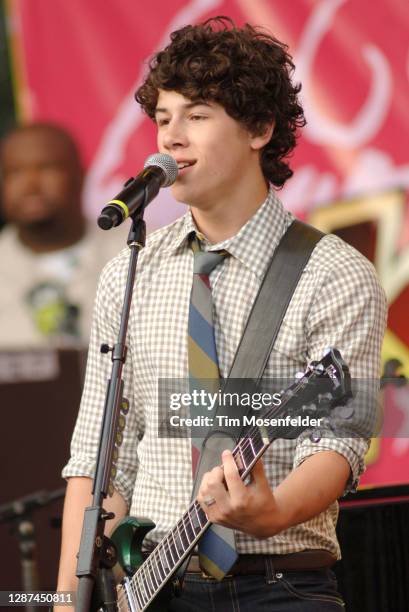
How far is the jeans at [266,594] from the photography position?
2.35 meters

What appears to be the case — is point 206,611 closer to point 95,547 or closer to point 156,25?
point 95,547

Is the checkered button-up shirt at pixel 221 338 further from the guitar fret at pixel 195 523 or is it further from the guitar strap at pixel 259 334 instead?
the guitar fret at pixel 195 523

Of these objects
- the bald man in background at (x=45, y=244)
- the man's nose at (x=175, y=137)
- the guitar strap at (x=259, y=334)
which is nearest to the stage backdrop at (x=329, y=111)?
the bald man in background at (x=45, y=244)

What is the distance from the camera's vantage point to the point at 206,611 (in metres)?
2.39

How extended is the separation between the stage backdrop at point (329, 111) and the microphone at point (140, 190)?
4.66 feet

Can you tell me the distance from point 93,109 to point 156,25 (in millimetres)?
427

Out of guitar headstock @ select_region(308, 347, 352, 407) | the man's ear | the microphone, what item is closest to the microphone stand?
the microphone

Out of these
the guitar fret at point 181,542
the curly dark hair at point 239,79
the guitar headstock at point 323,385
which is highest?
the curly dark hair at point 239,79

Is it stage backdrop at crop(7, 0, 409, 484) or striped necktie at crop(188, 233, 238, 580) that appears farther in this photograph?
stage backdrop at crop(7, 0, 409, 484)

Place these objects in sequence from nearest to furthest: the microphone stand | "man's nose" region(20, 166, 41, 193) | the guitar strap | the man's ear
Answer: the microphone stand
the guitar strap
the man's ear
"man's nose" region(20, 166, 41, 193)

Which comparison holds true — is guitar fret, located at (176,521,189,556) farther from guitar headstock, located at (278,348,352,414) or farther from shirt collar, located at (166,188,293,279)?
shirt collar, located at (166,188,293,279)

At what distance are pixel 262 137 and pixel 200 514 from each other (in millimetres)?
1026

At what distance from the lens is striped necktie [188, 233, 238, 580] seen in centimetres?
235

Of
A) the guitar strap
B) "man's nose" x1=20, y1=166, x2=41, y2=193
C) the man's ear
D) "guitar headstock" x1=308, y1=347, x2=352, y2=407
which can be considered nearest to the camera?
"guitar headstock" x1=308, y1=347, x2=352, y2=407
